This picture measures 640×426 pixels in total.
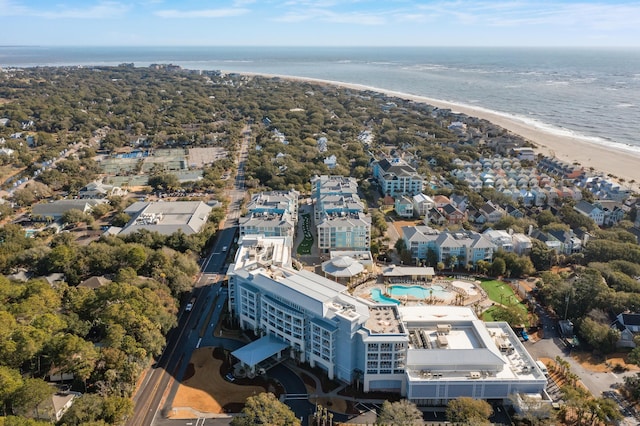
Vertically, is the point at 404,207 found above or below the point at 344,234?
below

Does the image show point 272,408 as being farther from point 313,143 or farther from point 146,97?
point 146,97

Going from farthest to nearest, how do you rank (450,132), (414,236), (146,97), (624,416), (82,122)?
(146,97)
(82,122)
(450,132)
(414,236)
(624,416)

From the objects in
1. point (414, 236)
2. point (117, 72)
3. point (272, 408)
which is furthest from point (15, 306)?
point (117, 72)

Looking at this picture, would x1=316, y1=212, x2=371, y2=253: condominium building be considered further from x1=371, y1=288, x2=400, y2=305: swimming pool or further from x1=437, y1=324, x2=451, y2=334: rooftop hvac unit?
x1=437, y1=324, x2=451, y2=334: rooftop hvac unit

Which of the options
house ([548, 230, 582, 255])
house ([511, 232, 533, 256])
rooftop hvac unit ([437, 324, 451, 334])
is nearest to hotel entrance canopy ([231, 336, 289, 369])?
rooftop hvac unit ([437, 324, 451, 334])

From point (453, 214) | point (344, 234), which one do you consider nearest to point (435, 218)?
point (453, 214)

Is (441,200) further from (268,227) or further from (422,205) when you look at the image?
(268,227)

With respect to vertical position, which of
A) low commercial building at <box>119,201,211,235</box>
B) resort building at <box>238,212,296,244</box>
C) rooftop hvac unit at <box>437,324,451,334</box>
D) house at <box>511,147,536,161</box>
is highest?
house at <box>511,147,536,161</box>
